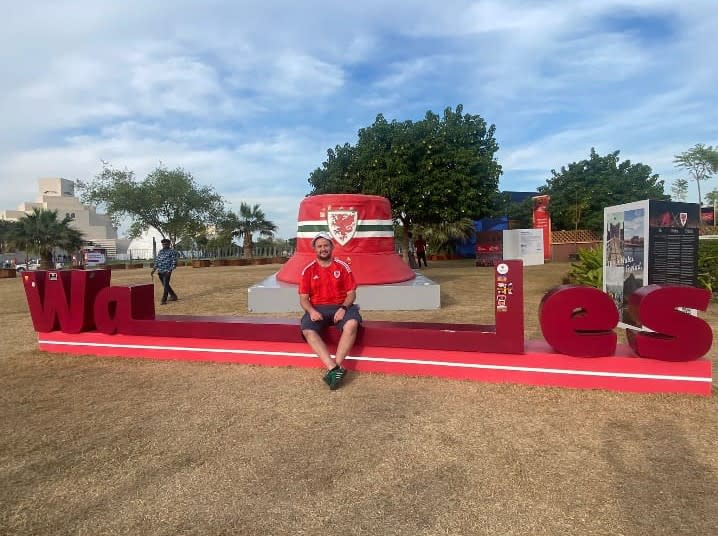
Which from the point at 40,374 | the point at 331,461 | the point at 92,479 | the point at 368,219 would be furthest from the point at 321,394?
the point at 368,219

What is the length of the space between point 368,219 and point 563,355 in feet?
18.1

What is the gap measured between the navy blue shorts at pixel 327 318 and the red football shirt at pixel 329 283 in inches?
3.1

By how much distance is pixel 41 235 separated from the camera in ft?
89.0

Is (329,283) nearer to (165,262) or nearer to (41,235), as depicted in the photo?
(165,262)

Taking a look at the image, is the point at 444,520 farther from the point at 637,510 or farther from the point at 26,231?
the point at 26,231

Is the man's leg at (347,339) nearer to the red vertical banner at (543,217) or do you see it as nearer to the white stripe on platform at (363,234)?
the white stripe on platform at (363,234)

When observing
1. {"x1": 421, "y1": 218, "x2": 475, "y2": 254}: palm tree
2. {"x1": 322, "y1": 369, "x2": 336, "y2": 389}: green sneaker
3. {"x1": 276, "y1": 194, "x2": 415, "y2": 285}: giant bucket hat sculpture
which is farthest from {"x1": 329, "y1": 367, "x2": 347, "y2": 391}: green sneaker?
{"x1": 421, "y1": 218, "x2": 475, "y2": 254}: palm tree

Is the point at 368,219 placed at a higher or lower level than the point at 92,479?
higher

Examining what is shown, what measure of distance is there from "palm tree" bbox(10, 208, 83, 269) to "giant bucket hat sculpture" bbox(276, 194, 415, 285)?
2377 centimetres

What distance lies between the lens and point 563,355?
14.2 feet

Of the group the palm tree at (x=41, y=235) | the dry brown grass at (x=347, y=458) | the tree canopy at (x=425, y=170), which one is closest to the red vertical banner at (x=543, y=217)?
the tree canopy at (x=425, y=170)

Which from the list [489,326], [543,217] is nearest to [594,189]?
[543,217]

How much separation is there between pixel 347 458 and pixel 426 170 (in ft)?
46.8

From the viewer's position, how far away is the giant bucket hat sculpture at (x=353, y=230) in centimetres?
918
